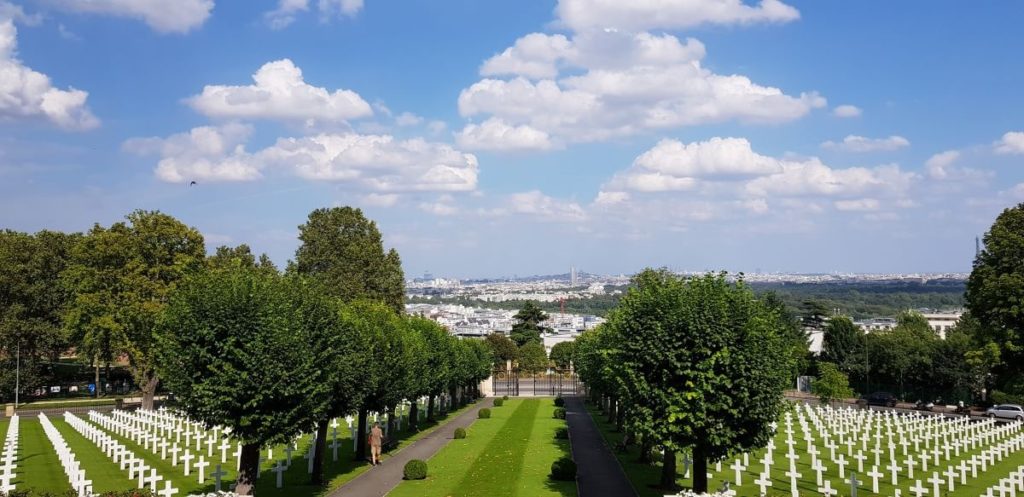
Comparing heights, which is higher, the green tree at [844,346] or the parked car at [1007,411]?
the green tree at [844,346]

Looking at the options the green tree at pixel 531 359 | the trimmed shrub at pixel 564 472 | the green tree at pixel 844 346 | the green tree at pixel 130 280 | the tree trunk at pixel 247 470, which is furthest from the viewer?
the green tree at pixel 531 359

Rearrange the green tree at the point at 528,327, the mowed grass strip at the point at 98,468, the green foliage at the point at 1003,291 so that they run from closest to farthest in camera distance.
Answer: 1. the mowed grass strip at the point at 98,468
2. the green foliage at the point at 1003,291
3. the green tree at the point at 528,327

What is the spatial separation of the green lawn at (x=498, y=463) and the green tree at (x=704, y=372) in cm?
745

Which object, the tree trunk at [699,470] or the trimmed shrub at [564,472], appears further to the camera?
the trimmed shrub at [564,472]

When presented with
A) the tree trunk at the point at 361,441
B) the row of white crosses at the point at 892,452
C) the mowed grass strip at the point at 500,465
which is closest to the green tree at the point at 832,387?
the row of white crosses at the point at 892,452

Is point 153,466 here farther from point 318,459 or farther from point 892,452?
point 892,452

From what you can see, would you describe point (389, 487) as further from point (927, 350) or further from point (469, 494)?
point (927, 350)

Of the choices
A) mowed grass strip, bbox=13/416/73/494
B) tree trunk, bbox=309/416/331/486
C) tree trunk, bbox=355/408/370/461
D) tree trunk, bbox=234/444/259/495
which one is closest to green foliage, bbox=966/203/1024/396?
tree trunk, bbox=355/408/370/461

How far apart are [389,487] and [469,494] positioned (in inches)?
151

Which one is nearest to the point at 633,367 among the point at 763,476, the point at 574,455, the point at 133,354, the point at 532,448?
the point at 763,476

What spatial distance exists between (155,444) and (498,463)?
17.6 metres

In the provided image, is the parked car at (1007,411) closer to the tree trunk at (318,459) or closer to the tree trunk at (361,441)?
the tree trunk at (361,441)

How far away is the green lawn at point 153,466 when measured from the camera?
29031mm

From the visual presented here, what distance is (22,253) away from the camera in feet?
251
